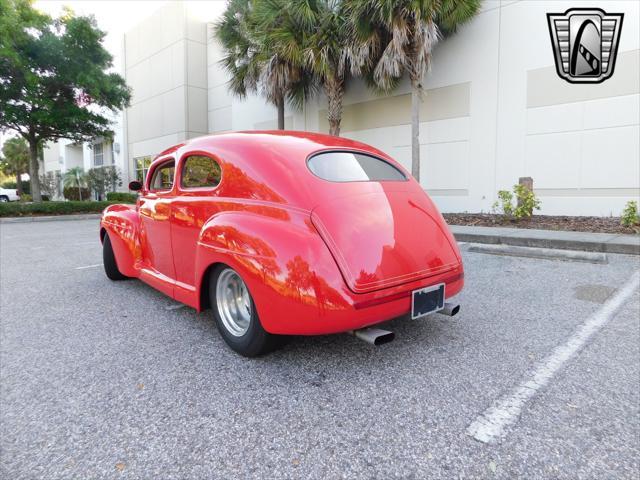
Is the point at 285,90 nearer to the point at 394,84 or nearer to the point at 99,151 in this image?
the point at 394,84

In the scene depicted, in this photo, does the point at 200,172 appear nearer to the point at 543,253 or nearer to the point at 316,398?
the point at 316,398

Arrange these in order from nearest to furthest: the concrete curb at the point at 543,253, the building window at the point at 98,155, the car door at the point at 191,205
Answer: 1. the car door at the point at 191,205
2. the concrete curb at the point at 543,253
3. the building window at the point at 98,155

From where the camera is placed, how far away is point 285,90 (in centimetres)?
1328

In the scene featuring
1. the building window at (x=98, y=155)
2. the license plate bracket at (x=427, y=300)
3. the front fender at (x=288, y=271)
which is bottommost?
the license plate bracket at (x=427, y=300)

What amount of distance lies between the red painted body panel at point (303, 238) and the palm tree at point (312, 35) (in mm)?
9261

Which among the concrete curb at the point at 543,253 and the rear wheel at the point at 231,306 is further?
the concrete curb at the point at 543,253

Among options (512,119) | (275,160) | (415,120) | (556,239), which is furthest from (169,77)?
(275,160)

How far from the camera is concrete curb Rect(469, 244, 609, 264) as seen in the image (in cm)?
587

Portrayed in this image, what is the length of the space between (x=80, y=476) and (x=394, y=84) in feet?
40.8

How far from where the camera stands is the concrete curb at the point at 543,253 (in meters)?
5.87

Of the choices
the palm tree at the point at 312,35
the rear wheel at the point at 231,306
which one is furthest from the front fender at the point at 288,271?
the palm tree at the point at 312,35

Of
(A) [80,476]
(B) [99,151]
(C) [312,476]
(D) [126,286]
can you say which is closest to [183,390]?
(A) [80,476]

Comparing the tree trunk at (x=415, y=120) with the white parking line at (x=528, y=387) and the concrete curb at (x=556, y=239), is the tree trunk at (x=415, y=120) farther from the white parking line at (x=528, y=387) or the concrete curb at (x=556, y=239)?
the white parking line at (x=528, y=387)

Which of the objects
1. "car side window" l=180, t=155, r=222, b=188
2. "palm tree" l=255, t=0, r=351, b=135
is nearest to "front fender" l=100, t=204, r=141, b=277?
"car side window" l=180, t=155, r=222, b=188
